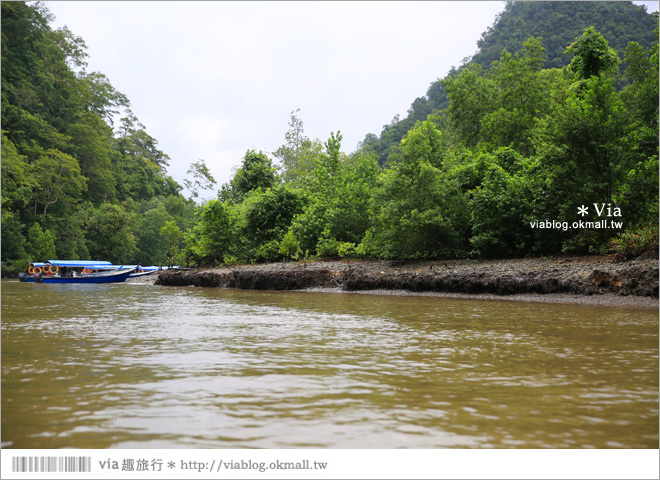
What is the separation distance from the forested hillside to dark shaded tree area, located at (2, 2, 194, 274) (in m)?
37.3

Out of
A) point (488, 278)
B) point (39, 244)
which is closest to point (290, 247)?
point (488, 278)

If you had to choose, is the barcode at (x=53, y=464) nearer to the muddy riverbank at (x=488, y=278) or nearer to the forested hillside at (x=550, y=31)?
the muddy riverbank at (x=488, y=278)

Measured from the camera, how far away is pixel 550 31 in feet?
253

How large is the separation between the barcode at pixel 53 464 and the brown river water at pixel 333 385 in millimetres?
216

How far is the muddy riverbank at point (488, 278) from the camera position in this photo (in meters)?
13.5

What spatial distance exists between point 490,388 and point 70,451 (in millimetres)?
3374

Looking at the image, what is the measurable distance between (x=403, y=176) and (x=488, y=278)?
315 inches

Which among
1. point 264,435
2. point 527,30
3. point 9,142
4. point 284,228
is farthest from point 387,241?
point 527,30

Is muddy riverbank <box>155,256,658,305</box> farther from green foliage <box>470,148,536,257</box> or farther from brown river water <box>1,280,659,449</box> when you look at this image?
brown river water <box>1,280,659,449</box>

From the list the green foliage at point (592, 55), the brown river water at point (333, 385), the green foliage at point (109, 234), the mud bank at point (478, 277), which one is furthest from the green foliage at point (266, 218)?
the green foliage at point (109, 234)

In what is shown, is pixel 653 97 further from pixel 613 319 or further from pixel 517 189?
pixel 613 319

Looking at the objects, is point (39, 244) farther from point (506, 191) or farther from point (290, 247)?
point (506, 191)

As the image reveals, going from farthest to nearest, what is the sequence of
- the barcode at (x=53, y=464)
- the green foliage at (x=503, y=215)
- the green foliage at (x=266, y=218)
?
the green foliage at (x=266, y=218), the green foliage at (x=503, y=215), the barcode at (x=53, y=464)

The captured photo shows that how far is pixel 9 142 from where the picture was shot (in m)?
53.9
